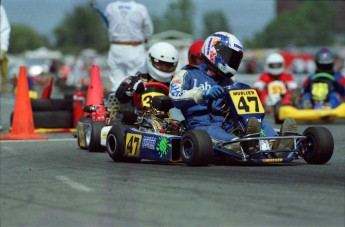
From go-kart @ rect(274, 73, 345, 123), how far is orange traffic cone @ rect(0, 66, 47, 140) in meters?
4.36

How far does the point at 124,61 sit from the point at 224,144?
7.75 m

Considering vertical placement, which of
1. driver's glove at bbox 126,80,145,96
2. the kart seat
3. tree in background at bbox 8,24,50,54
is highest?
tree in background at bbox 8,24,50,54

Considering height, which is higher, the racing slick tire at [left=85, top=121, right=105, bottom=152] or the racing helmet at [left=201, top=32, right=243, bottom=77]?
the racing helmet at [left=201, top=32, right=243, bottom=77]

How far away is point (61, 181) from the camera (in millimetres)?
→ 8477

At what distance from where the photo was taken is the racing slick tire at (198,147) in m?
8.92

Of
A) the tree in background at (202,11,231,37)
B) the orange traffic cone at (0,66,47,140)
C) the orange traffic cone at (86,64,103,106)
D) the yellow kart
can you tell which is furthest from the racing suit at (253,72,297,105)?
the tree in background at (202,11,231,37)

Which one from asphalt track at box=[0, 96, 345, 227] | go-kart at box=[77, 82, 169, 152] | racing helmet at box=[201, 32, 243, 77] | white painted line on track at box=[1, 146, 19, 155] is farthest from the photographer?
white painted line on track at box=[1, 146, 19, 155]

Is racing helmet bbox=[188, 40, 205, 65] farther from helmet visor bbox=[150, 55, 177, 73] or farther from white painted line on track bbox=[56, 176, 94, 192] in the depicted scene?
white painted line on track bbox=[56, 176, 94, 192]

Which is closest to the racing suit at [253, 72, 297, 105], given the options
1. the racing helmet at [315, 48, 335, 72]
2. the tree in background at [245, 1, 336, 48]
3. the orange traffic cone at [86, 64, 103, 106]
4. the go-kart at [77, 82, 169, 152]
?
the racing helmet at [315, 48, 335, 72]

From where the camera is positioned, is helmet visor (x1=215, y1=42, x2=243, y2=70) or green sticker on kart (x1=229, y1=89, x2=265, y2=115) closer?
green sticker on kart (x1=229, y1=89, x2=265, y2=115)

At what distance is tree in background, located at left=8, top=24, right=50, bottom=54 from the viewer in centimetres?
17525

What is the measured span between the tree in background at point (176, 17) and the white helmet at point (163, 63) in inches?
3511

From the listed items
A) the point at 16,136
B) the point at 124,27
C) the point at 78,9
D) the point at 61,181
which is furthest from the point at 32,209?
the point at 78,9

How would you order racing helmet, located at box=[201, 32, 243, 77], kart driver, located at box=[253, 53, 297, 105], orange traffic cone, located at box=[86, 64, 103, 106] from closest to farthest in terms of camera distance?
racing helmet, located at box=[201, 32, 243, 77], orange traffic cone, located at box=[86, 64, 103, 106], kart driver, located at box=[253, 53, 297, 105]
